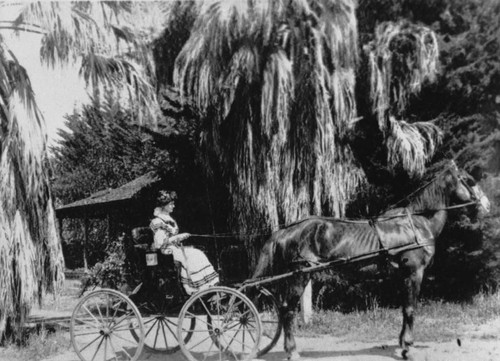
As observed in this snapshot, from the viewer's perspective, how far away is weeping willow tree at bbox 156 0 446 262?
616 cm

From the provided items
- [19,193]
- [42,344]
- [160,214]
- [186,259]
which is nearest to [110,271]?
[42,344]

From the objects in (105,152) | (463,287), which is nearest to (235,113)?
(105,152)

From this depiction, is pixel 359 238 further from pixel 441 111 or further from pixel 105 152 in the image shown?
pixel 105 152

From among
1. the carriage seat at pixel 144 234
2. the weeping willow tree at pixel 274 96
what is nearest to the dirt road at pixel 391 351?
the carriage seat at pixel 144 234

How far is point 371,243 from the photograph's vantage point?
18.0ft

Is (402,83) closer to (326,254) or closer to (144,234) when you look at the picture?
(326,254)

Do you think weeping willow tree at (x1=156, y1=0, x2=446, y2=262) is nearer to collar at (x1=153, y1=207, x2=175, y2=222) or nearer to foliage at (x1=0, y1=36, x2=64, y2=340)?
collar at (x1=153, y1=207, x2=175, y2=222)

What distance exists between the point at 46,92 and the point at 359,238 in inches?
170

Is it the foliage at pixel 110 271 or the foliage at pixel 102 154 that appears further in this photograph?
the foliage at pixel 110 271

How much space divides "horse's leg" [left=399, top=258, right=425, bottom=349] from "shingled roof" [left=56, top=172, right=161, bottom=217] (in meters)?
4.20

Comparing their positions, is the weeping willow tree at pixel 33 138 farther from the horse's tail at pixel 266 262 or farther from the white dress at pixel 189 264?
the horse's tail at pixel 266 262

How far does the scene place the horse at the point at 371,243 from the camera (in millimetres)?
5371

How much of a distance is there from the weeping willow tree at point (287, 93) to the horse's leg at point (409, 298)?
1559 millimetres

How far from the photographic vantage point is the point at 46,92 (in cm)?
610
